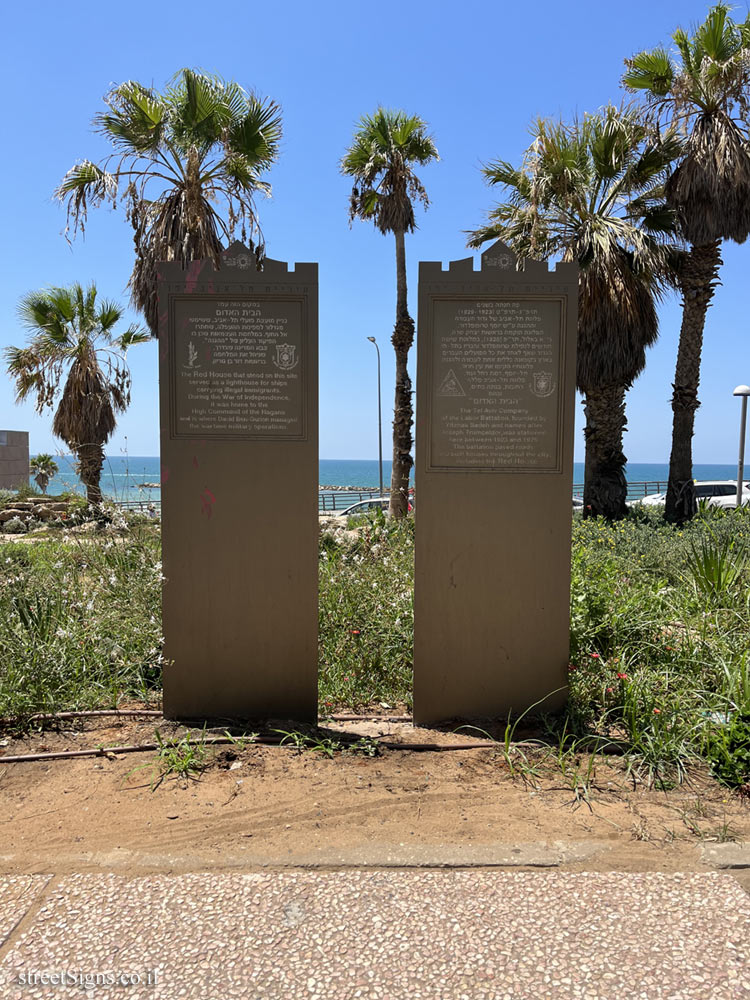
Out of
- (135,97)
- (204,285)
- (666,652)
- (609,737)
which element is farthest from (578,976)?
(135,97)

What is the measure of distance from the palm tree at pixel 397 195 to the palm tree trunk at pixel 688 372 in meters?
5.22

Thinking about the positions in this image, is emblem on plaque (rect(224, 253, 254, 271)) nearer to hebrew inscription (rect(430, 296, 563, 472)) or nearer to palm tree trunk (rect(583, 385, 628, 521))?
hebrew inscription (rect(430, 296, 563, 472))

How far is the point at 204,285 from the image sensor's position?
385 centimetres

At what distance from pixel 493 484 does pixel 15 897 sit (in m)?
2.91

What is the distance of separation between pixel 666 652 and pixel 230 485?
2.90 m

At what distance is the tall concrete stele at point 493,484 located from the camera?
154 inches

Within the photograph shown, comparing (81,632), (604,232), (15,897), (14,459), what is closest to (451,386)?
(81,632)

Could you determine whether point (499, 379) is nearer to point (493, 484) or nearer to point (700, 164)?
point (493, 484)

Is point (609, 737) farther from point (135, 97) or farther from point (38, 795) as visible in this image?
point (135, 97)

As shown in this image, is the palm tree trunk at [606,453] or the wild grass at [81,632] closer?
the wild grass at [81,632]

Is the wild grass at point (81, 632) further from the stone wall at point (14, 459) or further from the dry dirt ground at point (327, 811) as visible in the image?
the stone wall at point (14, 459)

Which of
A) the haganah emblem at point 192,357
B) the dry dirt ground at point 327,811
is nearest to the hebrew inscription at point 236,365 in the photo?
the haganah emblem at point 192,357

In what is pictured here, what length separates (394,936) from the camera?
6.91 feet

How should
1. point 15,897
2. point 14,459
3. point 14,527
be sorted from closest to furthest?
point 15,897 < point 14,527 < point 14,459
